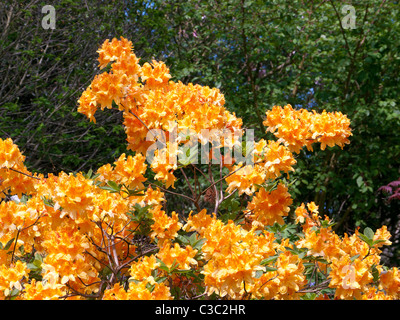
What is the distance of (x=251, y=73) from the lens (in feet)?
13.5

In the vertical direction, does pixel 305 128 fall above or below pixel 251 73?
below

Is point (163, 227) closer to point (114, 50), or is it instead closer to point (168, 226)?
point (168, 226)

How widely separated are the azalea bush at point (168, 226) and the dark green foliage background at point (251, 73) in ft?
6.22

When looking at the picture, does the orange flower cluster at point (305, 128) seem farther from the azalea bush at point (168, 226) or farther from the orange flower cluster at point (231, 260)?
the orange flower cluster at point (231, 260)

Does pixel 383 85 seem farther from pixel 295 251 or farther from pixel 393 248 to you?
pixel 295 251

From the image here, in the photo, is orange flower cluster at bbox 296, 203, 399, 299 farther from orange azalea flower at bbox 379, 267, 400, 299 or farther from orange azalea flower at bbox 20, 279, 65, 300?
orange azalea flower at bbox 20, 279, 65, 300

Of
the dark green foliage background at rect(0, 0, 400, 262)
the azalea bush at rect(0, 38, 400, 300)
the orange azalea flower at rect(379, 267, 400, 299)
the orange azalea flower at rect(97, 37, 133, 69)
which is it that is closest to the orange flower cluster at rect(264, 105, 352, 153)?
the azalea bush at rect(0, 38, 400, 300)

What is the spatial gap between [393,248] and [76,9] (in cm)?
343

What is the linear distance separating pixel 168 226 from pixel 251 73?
2.74 meters

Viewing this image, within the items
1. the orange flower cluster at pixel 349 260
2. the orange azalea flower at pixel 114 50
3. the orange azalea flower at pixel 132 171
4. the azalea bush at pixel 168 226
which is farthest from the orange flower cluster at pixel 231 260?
the orange azalea flower at pixel 114 50

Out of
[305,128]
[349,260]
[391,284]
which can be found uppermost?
[305,128]

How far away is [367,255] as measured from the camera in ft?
5.15

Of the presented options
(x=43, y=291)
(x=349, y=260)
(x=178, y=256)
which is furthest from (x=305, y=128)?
(x=43, y=291)

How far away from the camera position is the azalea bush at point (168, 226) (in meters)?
1.36
